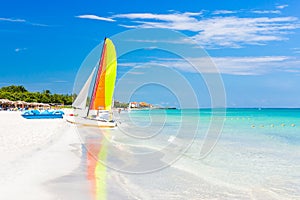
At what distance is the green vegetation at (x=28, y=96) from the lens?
7950cm

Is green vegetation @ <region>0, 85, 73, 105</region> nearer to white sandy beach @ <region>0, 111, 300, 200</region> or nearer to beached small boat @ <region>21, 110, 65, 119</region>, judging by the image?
beached small boat @ <region>21, 110, 65, 119</region>

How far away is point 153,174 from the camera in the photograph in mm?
9758

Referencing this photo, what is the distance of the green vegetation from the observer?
7950 cm

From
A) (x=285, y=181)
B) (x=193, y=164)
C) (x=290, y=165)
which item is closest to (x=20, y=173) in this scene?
(x=193, y=164)

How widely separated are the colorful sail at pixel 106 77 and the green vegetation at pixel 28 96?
5596cm

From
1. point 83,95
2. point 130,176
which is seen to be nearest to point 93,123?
point 83,95

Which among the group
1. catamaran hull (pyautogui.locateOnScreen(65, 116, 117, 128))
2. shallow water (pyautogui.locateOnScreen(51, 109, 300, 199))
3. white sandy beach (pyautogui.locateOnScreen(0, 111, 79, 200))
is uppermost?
catamaran hull (pyautogui.locateOnScreen(65, 116, 117, 128))

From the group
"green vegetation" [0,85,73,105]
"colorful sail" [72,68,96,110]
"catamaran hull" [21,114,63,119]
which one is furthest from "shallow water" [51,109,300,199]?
"green vegetation" [0,85,73,105]

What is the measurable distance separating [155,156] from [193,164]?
1.89 m

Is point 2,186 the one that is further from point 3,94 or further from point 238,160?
point 3,94

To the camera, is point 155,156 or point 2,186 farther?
point 155,156

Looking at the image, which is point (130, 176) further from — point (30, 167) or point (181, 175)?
point (30, 167)

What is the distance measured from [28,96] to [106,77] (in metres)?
67.7

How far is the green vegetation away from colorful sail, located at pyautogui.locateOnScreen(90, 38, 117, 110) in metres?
56.0
